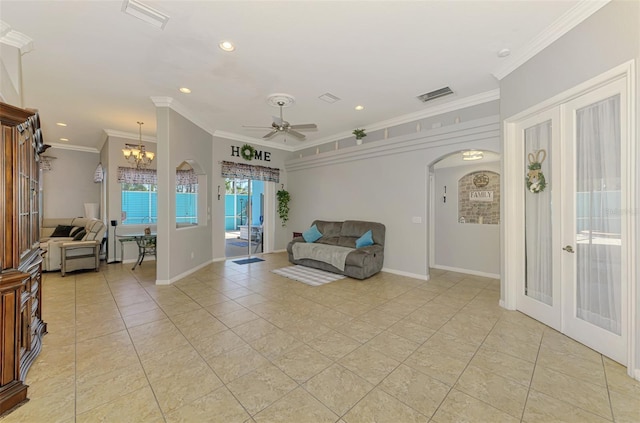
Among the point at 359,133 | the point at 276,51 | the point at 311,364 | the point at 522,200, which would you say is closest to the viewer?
the point at 311,364

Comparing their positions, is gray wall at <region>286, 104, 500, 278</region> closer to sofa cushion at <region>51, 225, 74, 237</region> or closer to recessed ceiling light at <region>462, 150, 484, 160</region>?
recessed ceiling light at <region>462, 150, 484, 160</region>

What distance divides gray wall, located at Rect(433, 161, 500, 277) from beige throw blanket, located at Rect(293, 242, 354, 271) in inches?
89.3

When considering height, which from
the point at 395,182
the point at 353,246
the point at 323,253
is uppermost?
the point at 395,182

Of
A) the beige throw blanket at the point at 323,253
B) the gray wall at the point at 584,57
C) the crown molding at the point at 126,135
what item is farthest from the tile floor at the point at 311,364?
the crown molding at the point at 126,135

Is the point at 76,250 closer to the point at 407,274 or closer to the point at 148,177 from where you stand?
the point at 148,177

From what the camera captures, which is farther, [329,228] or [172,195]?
[329,228]

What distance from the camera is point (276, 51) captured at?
10.00 ft

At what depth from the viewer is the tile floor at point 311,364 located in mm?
1735

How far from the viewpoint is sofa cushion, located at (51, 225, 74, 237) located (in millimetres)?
6334

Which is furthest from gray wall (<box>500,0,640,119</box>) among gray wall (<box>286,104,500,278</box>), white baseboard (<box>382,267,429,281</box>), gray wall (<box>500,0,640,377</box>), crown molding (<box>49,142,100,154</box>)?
crown molding (<box>49,142,100,154</box>)

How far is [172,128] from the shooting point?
4598mm

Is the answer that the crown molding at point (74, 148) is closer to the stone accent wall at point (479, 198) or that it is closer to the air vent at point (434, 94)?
the air vent at point (434, 94)

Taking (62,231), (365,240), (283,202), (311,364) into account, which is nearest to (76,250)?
(62,231)

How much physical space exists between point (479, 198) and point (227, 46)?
520 centimetres
